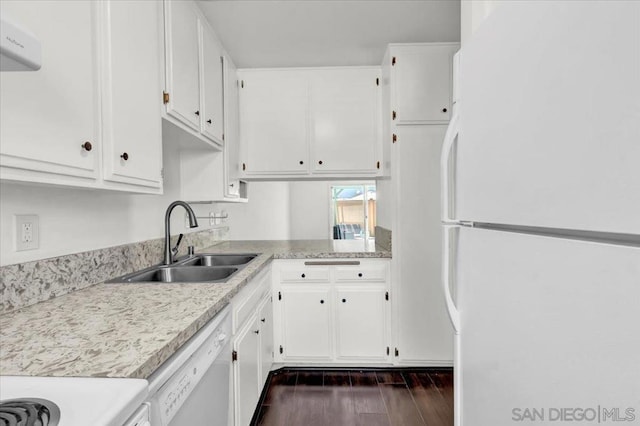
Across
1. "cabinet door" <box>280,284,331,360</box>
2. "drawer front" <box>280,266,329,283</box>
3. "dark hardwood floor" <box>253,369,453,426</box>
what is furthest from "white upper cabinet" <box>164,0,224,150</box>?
"dark hardwood floor" <box>253,369,453,426</box>

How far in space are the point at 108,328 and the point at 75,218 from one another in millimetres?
666

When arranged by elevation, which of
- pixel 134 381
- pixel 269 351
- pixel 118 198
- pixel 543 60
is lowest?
pixel 269 351

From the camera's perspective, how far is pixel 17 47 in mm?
569

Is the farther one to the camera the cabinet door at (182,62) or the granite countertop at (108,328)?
the cabinet door at (182,62)

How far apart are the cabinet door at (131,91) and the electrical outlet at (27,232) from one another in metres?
0.30

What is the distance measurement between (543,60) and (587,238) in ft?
1.12

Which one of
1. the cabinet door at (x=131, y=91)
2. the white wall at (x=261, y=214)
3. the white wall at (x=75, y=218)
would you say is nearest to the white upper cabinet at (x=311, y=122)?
the white wall at (x=261, y=214)

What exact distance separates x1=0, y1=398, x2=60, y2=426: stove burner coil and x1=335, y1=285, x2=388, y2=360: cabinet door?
2002 millimetres

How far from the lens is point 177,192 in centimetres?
230

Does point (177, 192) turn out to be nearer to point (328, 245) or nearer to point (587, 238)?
point (328, 245)

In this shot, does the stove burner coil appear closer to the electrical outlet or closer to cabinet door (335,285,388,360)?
the electrical outlet

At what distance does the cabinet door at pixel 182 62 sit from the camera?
151cm

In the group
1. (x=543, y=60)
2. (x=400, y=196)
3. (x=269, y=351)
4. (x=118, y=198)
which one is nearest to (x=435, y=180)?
(x=400, y=196)

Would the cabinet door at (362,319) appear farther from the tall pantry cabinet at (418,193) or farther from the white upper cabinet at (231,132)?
the white upper cabinet at (231,132)
